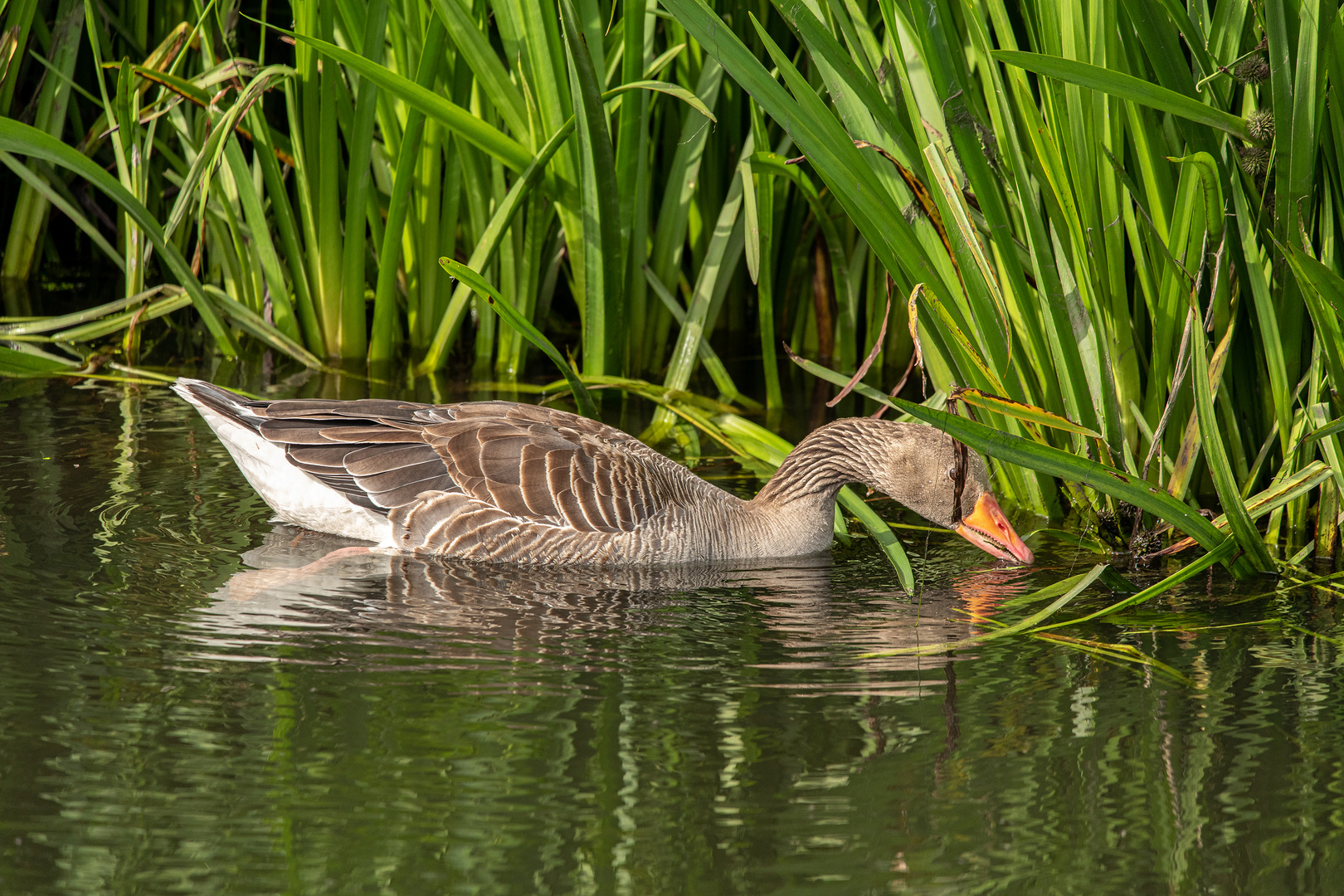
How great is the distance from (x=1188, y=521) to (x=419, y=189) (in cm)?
512

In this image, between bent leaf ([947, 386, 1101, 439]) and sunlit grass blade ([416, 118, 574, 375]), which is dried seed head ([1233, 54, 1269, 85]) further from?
sunlit grass blade ([416, 118, 574, 375])

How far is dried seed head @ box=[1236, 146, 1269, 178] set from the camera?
524 centimetres

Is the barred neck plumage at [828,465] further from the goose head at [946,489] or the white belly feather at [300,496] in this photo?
the white belly feather at [300,496]

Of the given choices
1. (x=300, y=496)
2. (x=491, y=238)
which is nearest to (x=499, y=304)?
(x=300, y=496)

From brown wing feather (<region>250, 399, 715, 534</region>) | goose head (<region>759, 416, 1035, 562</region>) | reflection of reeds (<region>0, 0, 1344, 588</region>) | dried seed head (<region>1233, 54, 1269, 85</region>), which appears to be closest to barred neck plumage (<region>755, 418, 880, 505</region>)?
goose head (<region>759, 416, 1035, 562</region>)

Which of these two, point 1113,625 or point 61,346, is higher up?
point 61,346

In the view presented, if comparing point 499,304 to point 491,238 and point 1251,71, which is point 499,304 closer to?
point 491,238

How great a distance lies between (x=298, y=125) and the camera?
26.8 ft

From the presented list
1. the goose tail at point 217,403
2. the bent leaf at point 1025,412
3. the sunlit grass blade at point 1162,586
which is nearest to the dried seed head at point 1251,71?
the bent leaf at point 1025,412

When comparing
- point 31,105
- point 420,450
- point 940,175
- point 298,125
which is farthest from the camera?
point 31,105

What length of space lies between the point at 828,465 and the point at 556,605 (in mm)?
1641

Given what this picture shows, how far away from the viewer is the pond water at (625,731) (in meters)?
3.50

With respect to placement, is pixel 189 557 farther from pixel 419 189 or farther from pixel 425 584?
pixel 419 189

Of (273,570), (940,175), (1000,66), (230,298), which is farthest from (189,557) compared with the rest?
(1000,66)
